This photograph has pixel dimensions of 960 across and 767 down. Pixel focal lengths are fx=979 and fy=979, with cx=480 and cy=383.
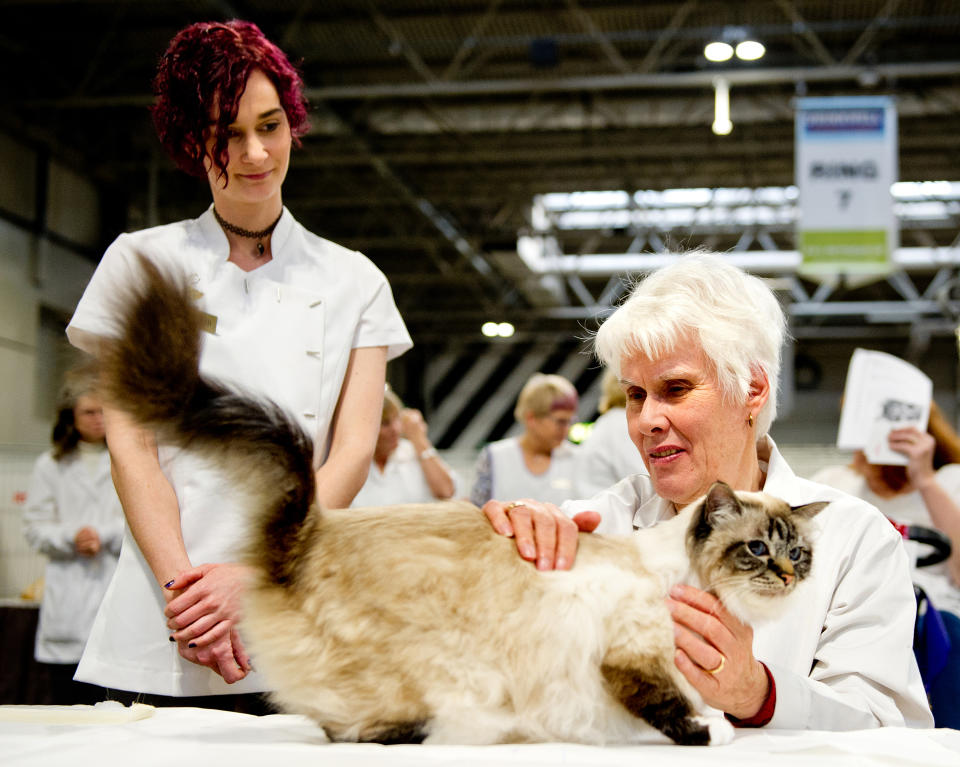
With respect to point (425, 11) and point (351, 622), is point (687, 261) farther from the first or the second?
point (425, 11)

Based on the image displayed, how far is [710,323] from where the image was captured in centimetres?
157

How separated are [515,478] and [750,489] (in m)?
3.32

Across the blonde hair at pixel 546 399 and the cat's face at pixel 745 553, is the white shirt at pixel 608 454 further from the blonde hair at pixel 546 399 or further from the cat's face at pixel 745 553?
the cat's face at pixel 745 553

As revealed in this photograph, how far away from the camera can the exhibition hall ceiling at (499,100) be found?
8508 mm

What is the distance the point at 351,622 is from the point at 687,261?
3.04ft

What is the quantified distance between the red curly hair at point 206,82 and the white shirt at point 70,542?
Result: 3036 millimetres

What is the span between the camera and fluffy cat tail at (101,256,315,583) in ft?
3.66

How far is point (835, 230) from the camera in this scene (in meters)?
7.50

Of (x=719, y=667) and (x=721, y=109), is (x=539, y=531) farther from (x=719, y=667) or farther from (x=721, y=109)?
(x=721, y=109)

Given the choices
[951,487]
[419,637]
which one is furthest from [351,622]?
[951,487]

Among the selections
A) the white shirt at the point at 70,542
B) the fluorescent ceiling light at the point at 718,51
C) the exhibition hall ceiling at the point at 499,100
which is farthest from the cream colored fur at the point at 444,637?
the fluorescent ceiling light at the point at 718,51

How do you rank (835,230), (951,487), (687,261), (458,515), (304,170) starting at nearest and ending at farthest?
(458,515) → (687,261) → (951,487) → (835,230) → (304,170)

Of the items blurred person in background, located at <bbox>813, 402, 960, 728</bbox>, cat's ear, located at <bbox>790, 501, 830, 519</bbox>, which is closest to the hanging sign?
blurred person in background, located at <bbox>813, 402, 960, 728</bbox>

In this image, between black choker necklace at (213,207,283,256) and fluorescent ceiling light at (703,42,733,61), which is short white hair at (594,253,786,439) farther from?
fluorescent ceiling light at (703,42,733,61)
